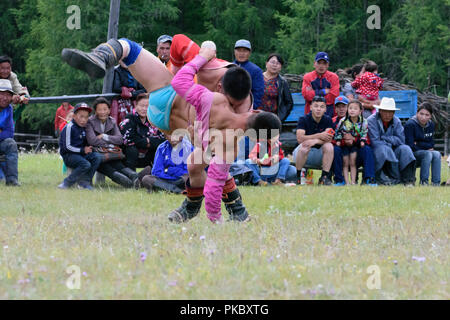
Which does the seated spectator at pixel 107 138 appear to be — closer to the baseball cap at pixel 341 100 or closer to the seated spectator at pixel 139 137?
the seated spectator at pixel 139 137

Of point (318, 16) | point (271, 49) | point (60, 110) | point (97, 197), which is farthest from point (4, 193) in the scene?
point (271, 49)

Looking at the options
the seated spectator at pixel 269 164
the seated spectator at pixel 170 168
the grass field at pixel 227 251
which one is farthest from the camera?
the seated spectator at pixel 269 164

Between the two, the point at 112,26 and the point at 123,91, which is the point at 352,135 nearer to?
the point at 123,91

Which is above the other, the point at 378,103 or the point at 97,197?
the point at 378,103

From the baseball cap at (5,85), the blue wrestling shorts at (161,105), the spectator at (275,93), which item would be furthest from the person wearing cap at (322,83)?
the blue wrestling shorts at (161,105)

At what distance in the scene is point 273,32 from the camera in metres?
28.7

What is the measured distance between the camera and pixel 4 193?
8.68 metres

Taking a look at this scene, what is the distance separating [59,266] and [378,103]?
8.41 meters

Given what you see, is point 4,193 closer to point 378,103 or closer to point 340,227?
point 340,227

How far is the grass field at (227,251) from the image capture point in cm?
378

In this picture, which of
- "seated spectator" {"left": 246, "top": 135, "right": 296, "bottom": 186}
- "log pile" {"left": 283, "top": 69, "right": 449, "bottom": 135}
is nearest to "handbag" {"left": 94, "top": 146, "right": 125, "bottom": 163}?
"seated spectator" {"left": 246, "top": 135, "right": 296, "bottom": 186}

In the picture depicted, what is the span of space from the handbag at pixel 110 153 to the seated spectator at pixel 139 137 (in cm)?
14

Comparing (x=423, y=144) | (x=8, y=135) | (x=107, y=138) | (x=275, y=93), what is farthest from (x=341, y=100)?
(x=8, y=135)

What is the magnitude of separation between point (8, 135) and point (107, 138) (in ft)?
4.59
